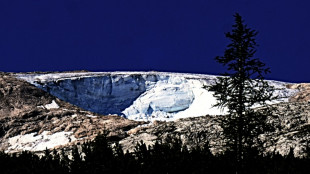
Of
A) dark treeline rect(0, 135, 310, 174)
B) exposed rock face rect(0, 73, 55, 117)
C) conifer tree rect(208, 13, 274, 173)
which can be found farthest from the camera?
exposed rock face rect(0, 73, 55, 117)

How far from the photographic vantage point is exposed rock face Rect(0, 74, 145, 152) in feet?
80.2

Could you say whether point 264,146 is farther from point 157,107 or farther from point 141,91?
point 141,91

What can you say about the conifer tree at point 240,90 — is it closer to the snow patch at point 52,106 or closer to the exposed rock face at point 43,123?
the exposed rock face at point 43,123

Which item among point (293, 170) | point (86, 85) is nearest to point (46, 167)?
point (293, 170)

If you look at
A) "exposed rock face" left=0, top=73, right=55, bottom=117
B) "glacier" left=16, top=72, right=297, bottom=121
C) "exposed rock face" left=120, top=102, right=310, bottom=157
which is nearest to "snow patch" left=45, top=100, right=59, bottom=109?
"exposed rock face" left=0, top=73, right=55, bottom=117

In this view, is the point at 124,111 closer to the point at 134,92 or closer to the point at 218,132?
the point at 134,92

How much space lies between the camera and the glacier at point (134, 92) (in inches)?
1398

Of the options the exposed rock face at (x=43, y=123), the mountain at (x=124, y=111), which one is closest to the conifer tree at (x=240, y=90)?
the mountain at (x=124, y=111)

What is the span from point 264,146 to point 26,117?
1771 centimetres

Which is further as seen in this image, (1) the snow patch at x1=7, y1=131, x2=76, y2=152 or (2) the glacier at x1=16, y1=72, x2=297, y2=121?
(2) the glacier at x1=16, y1=72, x2=297, y2=121

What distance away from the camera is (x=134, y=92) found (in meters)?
38.6

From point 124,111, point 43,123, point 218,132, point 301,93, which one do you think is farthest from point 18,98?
point 301,93

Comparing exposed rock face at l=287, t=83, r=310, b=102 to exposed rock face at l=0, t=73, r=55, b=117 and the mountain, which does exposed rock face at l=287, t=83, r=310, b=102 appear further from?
exposed rock face at l=0, t=73, r=55, b=117

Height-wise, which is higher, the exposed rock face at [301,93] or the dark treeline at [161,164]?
the exposed rock face at [301,93]
